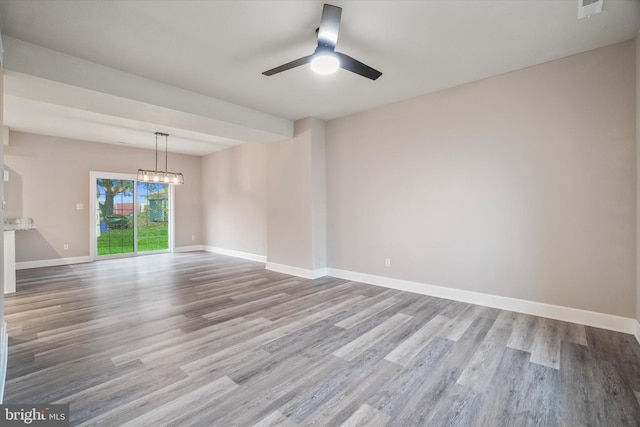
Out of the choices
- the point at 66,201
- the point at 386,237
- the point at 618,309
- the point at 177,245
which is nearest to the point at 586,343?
the point at 618,309

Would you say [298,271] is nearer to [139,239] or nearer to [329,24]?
[329,24]

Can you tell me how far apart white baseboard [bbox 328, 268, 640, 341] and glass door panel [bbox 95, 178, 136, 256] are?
6711 millimetres

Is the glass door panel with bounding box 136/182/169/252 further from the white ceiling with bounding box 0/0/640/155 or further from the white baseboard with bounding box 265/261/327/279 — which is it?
the white baseboard with bounding box 265/261/327/279

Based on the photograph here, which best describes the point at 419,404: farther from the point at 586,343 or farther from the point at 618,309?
the point at 618,309

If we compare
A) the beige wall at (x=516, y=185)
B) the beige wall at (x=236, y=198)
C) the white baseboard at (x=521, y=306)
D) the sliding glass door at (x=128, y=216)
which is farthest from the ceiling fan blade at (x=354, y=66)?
the sliding glass door at (x=128, y=216)

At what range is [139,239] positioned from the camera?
800cm

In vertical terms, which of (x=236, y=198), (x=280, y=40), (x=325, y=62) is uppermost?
(x=280, y=40)

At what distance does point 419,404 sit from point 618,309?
2634 millimetres

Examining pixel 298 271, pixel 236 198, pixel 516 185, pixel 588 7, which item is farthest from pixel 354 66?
pixel 236 198

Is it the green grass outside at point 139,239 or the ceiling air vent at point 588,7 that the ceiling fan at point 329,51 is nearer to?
the ceiling air vent at point 588,7

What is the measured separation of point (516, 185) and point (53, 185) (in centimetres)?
906

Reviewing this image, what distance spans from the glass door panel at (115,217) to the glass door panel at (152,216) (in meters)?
0.21

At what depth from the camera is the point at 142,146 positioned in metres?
7.65

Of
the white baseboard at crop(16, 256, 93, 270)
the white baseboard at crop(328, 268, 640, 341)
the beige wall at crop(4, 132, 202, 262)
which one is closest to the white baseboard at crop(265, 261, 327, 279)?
the white baseboard at crop(328, 268, 640, 341)
